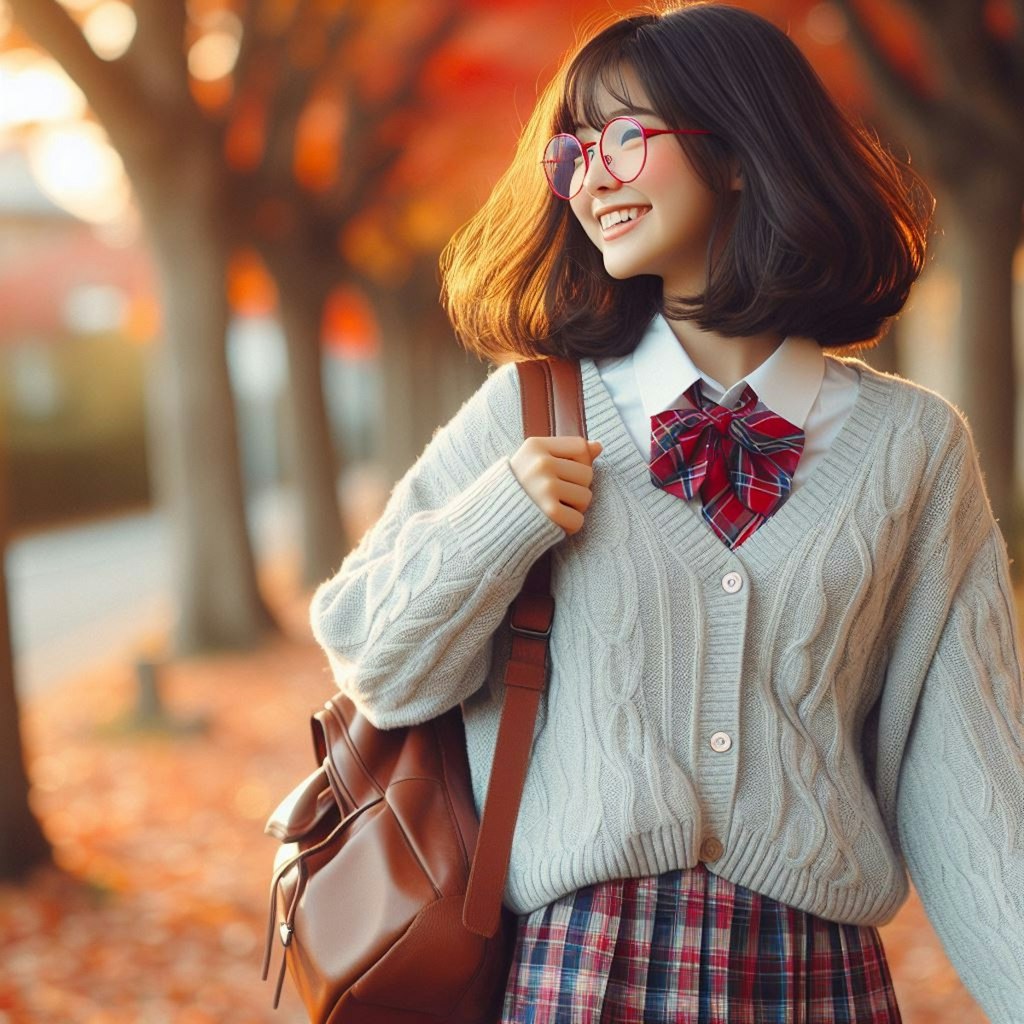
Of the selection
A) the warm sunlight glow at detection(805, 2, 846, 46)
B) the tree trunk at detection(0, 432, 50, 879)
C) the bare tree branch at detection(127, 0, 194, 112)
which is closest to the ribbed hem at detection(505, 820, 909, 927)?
the tree trunk at detection(0, 432, 50, 879)

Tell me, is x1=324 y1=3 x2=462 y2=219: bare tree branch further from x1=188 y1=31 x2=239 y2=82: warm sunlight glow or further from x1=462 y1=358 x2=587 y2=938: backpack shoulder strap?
x1=462 y1=358 x2=587 y2=938: backpack shoulder strap

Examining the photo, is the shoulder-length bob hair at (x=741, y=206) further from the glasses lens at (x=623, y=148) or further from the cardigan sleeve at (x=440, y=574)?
the cardigan sleeve at (x=440, y=574)

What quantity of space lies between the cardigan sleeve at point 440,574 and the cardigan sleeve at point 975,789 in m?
0.58

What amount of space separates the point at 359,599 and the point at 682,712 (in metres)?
0.46

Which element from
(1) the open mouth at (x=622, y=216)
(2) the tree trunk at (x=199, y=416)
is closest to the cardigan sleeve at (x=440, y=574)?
(1) the open mouth at (x=622, y=216)

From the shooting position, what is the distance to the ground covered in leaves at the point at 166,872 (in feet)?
12.9

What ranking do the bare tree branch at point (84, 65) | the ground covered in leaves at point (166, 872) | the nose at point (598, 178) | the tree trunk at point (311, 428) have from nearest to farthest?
the nose at point (598, 178) < the ground covered in leaves at point (166, 872) < the bare tree branch at point (84, 65) < the tree trunk at point (311, 428)

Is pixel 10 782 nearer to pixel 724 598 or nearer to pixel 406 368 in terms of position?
pixel 724 598

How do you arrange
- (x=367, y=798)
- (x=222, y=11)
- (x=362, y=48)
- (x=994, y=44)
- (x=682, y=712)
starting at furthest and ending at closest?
(x=362, y=48), (x=222, y=11), (x=994, y=44), (x=367, y=798), (x=682, y=712)

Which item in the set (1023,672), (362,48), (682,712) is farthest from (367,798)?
(362,48)

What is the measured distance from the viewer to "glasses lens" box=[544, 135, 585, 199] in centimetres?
174

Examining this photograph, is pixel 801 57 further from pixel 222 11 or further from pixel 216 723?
pixel 222 11

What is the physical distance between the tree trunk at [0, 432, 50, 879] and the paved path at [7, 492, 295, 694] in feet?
0.74

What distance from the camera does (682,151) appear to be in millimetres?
1686
